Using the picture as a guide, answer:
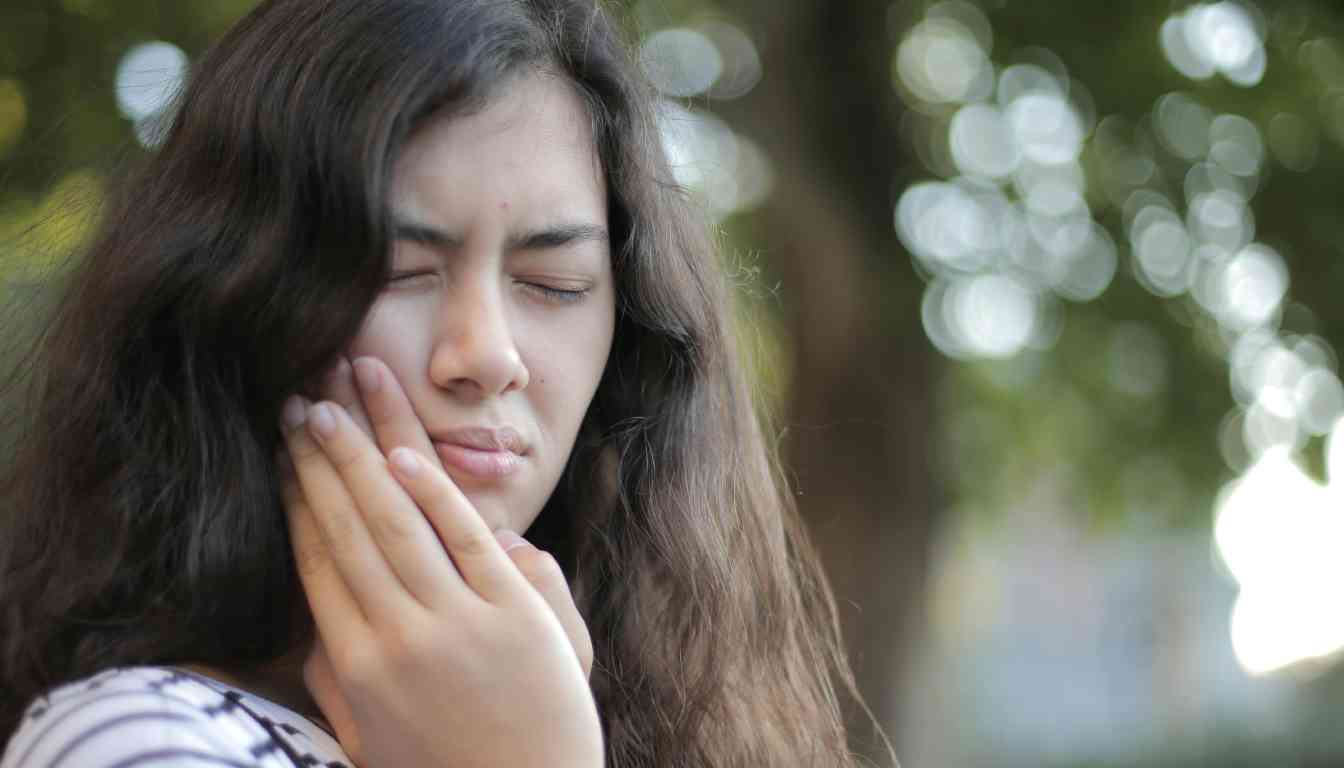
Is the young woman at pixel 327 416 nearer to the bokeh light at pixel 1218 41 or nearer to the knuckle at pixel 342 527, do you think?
the knuckle at pixel 342 527

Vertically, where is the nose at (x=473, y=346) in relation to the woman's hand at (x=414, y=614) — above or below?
above

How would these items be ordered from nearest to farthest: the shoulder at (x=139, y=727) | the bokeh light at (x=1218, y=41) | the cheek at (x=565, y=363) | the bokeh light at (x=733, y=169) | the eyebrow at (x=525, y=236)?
1. the shoulder at (x=139, y=727)
2. the eyebrow at (x=525, y=236)
3. the cheek at (x=565, y=363)
4. the bokeh light at (x=1218, y=41)
5. the bokeh light at (x=733, y=169)

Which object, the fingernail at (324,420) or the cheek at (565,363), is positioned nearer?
the fingernail at (324,420)

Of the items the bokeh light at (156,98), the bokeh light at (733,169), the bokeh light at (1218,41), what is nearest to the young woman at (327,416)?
the bokeh light at (156,98)

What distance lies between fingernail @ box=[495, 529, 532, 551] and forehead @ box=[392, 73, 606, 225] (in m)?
0.37

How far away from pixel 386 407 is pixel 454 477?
123 mm

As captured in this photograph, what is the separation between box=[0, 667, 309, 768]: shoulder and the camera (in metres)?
1.15

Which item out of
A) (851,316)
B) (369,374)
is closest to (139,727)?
(369,374)

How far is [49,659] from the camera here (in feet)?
4.54

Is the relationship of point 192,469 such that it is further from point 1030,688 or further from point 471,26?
point 1030,688

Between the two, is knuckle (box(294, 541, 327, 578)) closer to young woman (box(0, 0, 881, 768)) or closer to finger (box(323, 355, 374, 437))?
young woman (box(0, 0, 881, 768))

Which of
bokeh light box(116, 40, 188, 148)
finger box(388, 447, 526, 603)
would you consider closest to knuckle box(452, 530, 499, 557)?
finger box(388, 447, 526, 603)

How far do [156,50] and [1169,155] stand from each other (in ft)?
13.8

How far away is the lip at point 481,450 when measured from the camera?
59.0 inches
